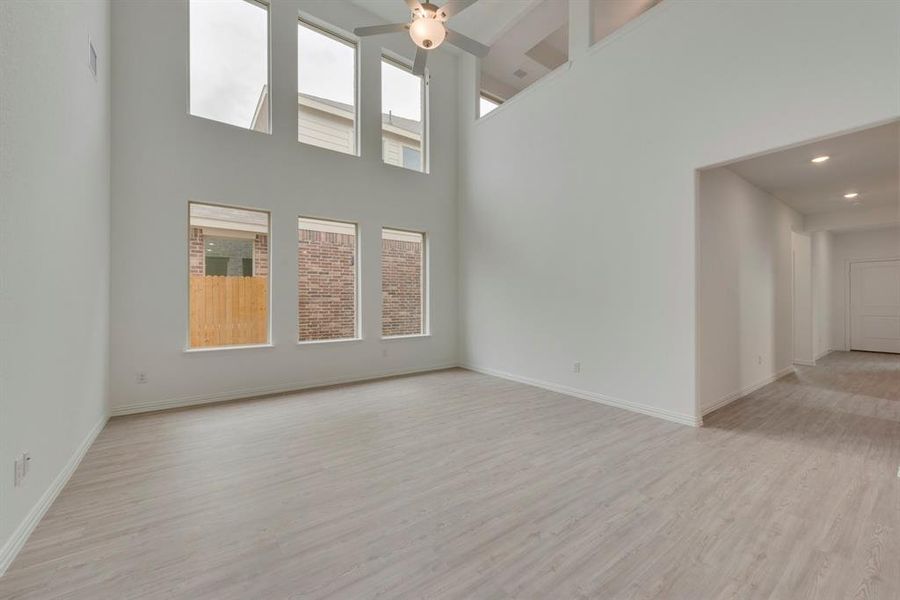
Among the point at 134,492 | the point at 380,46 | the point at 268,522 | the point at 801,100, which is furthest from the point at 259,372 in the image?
the point at 801,100

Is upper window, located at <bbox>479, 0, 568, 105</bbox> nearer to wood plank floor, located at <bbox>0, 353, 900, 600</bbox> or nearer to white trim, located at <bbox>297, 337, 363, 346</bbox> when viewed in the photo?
white trim, located at <bbox>297, 337, 363, 346</bbox>

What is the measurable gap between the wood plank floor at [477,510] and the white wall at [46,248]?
1.22 feet

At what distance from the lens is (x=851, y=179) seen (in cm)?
445

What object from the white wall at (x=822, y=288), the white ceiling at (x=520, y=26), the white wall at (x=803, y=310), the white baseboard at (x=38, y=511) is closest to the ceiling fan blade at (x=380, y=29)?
the white ceiling at (x=520, y=26)

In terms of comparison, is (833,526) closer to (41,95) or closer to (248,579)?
(248,579)

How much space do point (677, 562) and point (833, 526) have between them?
101cm

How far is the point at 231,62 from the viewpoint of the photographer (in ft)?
15.1

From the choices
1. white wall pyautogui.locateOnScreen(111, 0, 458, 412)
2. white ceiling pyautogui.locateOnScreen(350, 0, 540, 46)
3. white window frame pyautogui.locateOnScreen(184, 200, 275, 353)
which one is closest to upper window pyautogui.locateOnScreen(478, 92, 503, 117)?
white wall pyautogui.locateOnScreen(111, 0, 458, 412)

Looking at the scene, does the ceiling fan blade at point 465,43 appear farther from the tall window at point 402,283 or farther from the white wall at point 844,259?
the white wall at point 844,259

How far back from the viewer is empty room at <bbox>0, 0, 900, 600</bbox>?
71.0 inches

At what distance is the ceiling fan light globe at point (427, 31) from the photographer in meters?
3.02

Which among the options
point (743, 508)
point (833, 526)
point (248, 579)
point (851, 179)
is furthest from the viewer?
point (851, 179)

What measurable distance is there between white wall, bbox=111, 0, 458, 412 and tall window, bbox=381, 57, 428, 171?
0.20 metres

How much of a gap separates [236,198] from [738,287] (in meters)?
6.05
